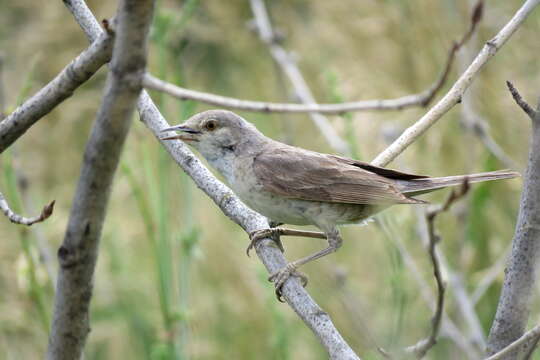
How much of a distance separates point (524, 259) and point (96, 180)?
3.74 ft

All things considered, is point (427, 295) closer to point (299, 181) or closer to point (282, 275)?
point (299, 181)

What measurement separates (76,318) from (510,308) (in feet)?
3.76

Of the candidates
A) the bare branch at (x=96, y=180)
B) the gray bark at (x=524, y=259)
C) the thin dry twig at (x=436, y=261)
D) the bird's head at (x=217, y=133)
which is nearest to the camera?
the bare branch at (x=96, y=180)

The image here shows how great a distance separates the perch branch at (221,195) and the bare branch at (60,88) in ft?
1.69

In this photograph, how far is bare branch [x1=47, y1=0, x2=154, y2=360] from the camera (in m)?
1.39

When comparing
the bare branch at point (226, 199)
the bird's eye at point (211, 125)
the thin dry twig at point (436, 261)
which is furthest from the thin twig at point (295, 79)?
the thin dry twig at point (436, 261)

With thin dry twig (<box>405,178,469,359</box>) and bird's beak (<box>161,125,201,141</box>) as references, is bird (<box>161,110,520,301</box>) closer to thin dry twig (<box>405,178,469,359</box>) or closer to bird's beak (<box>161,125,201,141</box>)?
bird's beak (<box>161,125,201,141</box>)

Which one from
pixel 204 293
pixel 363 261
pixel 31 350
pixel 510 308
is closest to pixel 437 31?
pixel 363 261

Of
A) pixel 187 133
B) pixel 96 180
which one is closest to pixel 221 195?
pixel 187 133

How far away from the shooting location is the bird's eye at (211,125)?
3.16 meters

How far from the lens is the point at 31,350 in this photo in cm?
500

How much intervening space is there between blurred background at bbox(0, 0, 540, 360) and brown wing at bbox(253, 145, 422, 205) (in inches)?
7.4

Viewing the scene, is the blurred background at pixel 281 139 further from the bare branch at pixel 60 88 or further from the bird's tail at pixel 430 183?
the bare branch at pixel 60 88

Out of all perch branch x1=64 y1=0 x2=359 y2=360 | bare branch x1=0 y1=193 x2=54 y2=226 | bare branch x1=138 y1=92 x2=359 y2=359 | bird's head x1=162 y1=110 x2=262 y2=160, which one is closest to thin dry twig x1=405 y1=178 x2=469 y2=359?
perch branch x1=64 y1=0 x2=359 y2=360
